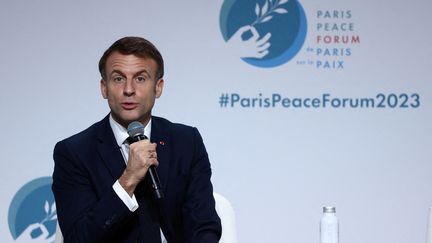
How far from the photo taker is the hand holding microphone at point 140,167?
225 centimetres

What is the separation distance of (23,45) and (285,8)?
1444mm

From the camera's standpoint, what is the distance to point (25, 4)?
4.23 m

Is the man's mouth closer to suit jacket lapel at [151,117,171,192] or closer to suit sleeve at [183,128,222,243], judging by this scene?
suit jacket lapel at [151,117,171,192]

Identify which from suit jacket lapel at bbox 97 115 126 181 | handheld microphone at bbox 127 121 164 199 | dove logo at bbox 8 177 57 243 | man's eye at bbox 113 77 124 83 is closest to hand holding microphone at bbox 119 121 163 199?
handheld microphone at bbox 127 121 164 199

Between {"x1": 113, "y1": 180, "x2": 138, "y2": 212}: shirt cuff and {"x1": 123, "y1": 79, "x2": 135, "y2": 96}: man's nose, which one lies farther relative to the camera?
{"x1": 123, "y1": 79, "x2": 135, "y2": 96}: man's nose

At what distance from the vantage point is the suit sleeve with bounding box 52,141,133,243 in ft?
7.52

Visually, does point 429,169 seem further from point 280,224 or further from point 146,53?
point 146,53

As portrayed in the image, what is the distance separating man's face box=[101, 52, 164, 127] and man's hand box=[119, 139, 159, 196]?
198mm

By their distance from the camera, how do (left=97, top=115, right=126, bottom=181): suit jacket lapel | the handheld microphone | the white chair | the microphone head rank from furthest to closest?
the white chair → (left=97, top=115, right=126, bottom=181): suit jacket lapel → the microphone head → the handheld microphone

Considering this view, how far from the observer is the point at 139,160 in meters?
2.25

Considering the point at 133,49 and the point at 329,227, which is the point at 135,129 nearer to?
the point at 133,49

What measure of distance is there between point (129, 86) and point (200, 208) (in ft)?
1.48

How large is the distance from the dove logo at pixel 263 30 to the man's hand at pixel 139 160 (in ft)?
6.66

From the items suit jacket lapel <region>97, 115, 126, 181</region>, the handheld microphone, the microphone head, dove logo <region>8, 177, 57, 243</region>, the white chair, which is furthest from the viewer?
dove logo <region>8, 177, 57, 243</region>
